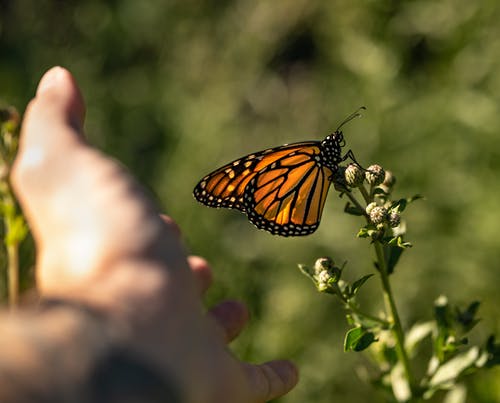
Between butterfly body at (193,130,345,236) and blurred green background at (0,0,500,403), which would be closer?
butterfly body at (193,130,345,236)

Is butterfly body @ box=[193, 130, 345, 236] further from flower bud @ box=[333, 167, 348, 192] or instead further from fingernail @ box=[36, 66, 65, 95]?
fingernail @ box=[36, 66, 65, 95]

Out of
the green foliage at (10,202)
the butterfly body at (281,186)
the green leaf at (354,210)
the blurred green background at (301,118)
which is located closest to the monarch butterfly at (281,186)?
the butterfly body at (281,186)

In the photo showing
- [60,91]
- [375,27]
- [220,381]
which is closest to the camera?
[220,381]

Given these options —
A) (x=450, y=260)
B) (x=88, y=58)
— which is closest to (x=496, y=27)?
(x=450, y=260)

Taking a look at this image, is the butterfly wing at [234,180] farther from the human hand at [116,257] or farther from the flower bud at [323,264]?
the human hand at [116,257]

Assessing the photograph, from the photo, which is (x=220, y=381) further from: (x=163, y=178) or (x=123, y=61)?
(x=123, y=61)

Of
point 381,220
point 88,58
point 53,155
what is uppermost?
point 88,58

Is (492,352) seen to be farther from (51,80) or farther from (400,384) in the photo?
(51,80)

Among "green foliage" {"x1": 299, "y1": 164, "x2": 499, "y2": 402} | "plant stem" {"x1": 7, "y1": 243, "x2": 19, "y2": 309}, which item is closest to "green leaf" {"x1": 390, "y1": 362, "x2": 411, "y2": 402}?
"green foliage" {"x1": 299, "y1": 164, "x2": 499, "y2": 402}
